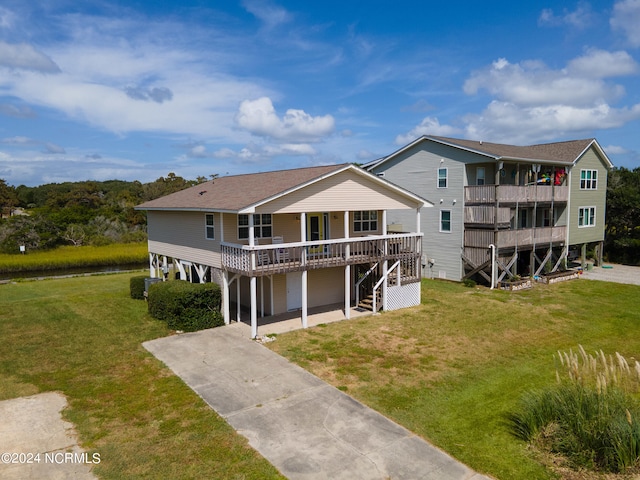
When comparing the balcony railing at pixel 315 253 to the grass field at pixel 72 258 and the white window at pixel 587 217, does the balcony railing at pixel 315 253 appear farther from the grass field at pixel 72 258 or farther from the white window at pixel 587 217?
the grass field at pixel 72 258

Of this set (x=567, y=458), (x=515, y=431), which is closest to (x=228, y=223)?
(x=515, y=431)

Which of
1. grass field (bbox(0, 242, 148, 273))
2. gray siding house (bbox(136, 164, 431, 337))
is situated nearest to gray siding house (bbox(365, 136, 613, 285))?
gray siding house (bbox(136, 164, 431, 337))

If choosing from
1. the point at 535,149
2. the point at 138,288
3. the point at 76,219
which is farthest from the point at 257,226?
the point at 76,219

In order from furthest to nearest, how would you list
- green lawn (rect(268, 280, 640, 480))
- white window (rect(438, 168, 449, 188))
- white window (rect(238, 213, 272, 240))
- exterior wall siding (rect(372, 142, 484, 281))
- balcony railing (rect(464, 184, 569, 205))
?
white window (rect(438, 168, 449, 188)) < exterior wall siding (rect(372, 142, 484, 281)) < balcony railing (rect(464, 184, 569, 205)) < white window (rect(238, 213, 272, 240)) < green lawn (rect(268, 280, 640, 480))

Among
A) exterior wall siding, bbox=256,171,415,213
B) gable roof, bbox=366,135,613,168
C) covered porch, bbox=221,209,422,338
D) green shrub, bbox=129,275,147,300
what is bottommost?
green shrub, bbox=129,275,147,300

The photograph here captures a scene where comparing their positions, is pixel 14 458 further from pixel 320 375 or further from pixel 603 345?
pixel 603 345

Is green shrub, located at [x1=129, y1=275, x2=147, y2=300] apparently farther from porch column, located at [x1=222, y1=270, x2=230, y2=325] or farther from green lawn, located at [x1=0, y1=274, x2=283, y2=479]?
porch column, located at [x1=222, y1=270, x2=230, y2=325]

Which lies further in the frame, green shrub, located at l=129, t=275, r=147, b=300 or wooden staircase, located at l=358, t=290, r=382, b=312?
green shrub, located at l=129, t=275, r=147, b=300
